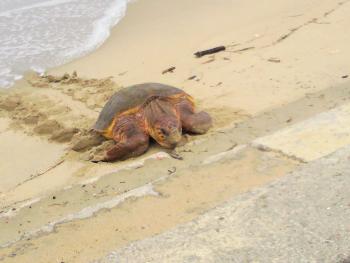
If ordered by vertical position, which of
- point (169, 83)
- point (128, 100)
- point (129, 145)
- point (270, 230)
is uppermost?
point (270, 230)

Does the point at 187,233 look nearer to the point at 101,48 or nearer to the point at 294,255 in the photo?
the point at 294,255

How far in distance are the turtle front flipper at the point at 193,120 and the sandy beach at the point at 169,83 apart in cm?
9

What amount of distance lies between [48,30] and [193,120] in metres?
4.73

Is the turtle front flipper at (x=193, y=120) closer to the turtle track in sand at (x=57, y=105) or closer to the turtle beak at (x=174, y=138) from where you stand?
the turtle beak at (x=174, y=138)

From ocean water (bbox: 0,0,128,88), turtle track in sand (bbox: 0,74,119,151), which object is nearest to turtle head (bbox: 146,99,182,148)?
turtle track in sand (bbox: 0,74,119,151)

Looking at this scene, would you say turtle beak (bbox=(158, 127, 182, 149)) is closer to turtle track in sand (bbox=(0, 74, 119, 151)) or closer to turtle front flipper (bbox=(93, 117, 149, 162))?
turtle front flipper (bbox=(93, 117, 149, 162))

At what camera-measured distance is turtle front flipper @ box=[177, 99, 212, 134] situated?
15.5 ft

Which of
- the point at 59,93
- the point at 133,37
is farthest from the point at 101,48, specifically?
the point at 59,93

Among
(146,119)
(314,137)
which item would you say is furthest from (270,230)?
(146,119)

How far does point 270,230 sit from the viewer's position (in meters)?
2.79

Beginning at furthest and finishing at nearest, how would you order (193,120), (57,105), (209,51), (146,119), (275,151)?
(209,51) < (57,105) < (146,119) < (193,120) < (275,151)

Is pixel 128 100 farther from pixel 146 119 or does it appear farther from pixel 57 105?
pixel 57 105

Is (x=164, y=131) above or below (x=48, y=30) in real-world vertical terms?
above

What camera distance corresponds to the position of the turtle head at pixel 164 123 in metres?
4.54
